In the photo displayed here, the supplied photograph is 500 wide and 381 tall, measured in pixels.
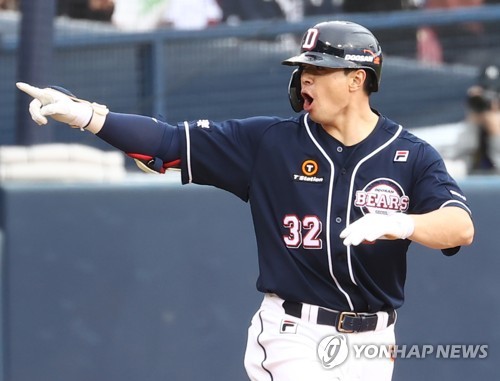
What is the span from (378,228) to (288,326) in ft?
2.16

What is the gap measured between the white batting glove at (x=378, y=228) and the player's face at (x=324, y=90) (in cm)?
51

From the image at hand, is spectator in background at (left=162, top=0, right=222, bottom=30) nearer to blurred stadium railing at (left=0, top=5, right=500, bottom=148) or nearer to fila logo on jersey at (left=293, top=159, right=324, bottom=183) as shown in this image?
blurred stadium railing at (left=0, top=5, right=500, bottom=148)

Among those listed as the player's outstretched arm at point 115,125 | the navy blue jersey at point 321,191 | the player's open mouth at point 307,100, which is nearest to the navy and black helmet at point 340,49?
the player's open mouth at point 307,100

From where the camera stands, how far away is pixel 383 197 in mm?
3785

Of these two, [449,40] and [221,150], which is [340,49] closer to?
[221,150]

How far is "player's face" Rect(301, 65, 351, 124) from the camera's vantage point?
3.80 meters

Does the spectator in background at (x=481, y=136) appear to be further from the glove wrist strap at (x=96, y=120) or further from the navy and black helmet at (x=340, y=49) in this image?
the glove wrist strap at (x=96, y=120)

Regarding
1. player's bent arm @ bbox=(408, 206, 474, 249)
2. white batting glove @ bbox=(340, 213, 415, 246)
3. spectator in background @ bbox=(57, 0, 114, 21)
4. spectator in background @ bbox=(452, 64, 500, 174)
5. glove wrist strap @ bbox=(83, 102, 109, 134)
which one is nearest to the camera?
white batting glove @ bbox=(340, 213, 415, 246)

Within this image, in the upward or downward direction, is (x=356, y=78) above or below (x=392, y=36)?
above

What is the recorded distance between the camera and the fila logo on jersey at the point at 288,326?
3.83m

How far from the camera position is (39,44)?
6.24m

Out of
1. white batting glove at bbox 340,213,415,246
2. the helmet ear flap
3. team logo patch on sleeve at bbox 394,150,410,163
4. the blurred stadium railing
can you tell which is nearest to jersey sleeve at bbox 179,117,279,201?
the helmet ear flap

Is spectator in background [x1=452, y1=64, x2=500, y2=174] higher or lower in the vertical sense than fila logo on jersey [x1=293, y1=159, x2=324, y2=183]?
lower

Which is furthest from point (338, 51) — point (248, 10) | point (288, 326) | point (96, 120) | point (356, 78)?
point (248, 10)
